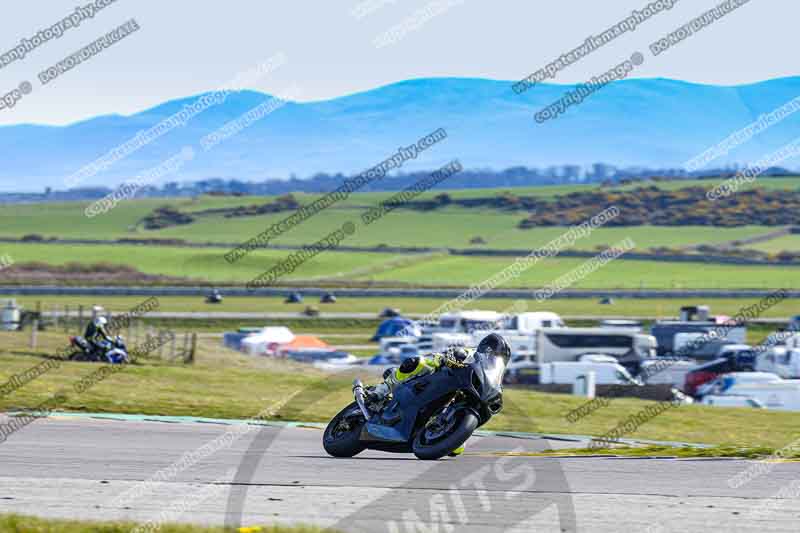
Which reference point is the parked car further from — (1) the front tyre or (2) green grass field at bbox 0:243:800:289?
(2) green grass field at bbox 0:243:800:289

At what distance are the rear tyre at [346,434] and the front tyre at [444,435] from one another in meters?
0.88

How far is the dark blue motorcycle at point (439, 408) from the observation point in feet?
43.7

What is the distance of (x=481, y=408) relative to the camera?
13.4 metres

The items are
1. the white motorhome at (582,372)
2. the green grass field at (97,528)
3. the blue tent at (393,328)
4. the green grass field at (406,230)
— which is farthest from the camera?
the green grass field at (406,230)

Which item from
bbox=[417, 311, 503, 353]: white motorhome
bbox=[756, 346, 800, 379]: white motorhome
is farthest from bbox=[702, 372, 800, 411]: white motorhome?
bbox=[417, 311, 503, 353]: white motorhome

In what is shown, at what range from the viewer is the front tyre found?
43.5ft

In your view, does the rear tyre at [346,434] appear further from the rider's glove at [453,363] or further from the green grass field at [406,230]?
the green grass field at [406,230]

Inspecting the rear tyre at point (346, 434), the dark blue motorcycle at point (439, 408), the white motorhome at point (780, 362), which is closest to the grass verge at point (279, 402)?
the rear tyre at point (346, 434)

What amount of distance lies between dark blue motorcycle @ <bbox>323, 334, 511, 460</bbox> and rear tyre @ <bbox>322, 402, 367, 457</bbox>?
3cm

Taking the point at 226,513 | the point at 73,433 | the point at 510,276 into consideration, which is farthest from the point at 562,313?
the point at 226,513

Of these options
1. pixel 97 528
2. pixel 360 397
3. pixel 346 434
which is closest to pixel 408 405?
pixel 360 397

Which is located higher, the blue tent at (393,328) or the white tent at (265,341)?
the white tent at (265,341)

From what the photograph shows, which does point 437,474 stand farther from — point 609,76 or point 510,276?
point 510,276

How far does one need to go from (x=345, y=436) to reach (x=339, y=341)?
150 ft
